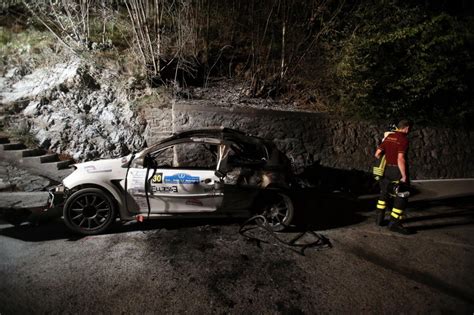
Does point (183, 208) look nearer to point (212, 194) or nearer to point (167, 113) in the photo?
point (212, 194)

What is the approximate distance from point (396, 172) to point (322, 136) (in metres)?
2.87

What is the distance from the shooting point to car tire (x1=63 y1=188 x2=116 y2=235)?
4242 millimetres

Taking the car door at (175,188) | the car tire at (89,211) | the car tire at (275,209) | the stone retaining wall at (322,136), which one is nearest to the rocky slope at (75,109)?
the stone retaining wall at (322,136)

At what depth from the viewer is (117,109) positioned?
314 inches

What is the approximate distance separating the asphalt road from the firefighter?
0.35 m

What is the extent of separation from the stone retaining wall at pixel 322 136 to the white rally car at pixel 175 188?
2511 millimetres

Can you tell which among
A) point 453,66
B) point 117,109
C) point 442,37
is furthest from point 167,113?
point 453,66

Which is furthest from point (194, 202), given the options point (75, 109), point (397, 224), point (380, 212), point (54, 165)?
point (75, 109)

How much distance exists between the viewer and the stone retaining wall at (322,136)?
23.8ft

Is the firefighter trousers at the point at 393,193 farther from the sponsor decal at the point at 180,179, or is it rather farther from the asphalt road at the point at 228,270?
the sponsor decal at the point at 180,179

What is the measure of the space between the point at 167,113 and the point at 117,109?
1.51m

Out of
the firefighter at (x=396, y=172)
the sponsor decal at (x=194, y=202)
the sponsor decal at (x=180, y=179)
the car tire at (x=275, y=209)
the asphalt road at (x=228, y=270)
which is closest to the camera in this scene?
the asphalt road at (x=228, y=270)

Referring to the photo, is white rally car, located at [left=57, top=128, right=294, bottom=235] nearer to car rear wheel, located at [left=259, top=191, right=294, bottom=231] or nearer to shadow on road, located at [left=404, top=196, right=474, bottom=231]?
car rear wheel, located at [left=259, top=191, right=294, bottom=231]

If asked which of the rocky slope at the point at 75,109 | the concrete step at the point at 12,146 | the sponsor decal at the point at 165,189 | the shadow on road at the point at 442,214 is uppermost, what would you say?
the rocky slope at the point at 75,109
